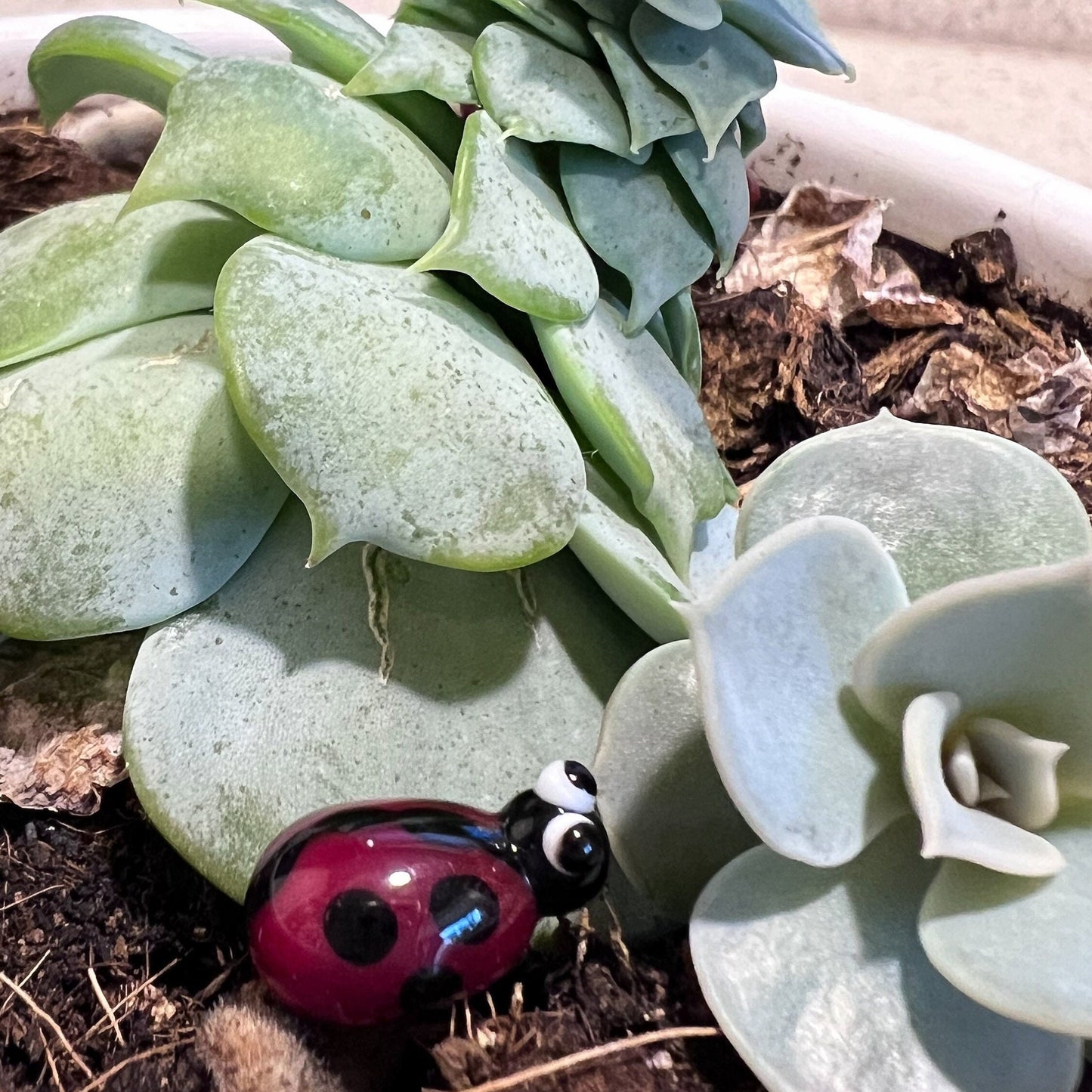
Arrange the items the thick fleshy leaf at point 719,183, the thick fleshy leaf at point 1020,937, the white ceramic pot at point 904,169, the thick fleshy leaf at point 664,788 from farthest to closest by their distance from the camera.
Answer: the white ceramic pot at point 904,169, the thick fleshy leaf at point 719,183, the thick fleshy leaf at point 664,788, the thick fleshy leaf at point 1020,937

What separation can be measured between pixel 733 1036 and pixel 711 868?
0.10 metres

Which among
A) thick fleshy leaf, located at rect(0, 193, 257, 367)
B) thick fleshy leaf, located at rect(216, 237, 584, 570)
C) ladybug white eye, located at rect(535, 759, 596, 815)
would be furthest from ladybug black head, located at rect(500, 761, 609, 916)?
thick fleshy leaf, located at rect(0, 193, 257, 367)

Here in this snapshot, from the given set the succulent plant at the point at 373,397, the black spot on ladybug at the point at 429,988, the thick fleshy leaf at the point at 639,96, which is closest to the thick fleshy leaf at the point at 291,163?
the succulent plant at the point at 373,397

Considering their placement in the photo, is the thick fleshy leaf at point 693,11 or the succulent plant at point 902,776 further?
the thick fleshy leaf at point 693,11

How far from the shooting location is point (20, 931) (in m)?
0.50

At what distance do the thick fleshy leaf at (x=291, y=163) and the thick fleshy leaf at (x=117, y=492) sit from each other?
0.09 m

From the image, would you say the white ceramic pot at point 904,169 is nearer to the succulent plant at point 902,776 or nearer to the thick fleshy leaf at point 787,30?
the thick fleshy leaf at point 787,30

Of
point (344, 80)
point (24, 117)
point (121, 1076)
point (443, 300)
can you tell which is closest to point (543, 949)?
point (121, 1076)

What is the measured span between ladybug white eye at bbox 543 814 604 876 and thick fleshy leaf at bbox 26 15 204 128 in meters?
0.45

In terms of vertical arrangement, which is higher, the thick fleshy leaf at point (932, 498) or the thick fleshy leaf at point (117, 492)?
the thick fleshy leaf at point (932, 498)

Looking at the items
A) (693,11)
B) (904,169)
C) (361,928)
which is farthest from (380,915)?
(904,169)

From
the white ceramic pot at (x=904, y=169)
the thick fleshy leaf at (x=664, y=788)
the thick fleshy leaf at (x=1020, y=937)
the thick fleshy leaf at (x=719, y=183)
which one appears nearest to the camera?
the thick fleshy leaf at (x=1020, y=937)

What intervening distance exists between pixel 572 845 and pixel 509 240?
0.90 ft

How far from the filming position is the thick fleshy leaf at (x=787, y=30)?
1.68 ft
